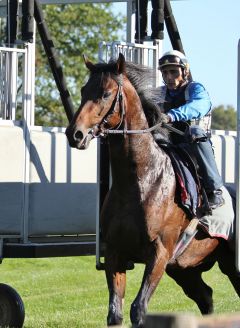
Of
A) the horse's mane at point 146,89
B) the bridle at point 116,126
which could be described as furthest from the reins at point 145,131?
the horse's mane at point 146,89

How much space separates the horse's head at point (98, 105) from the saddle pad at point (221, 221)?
125 cm

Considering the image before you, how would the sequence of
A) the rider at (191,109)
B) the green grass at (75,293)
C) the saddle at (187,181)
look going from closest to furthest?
1. the saddle at (187,181)
2. the rider at (191,109)
3. the green grass at (75,293)

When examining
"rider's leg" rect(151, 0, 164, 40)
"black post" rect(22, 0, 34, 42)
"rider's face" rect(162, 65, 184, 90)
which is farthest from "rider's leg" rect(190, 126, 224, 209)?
"black post" rect(22, 0, 34, 42)

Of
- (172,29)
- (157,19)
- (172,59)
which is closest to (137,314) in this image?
(172,59)

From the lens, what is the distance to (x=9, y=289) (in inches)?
376

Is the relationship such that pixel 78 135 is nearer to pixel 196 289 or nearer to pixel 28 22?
pixel 28 22

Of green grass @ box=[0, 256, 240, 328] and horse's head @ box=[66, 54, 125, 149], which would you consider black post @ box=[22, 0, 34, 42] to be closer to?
horse's head @ box=[66, 54, 125, 149]

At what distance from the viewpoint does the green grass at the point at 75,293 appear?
11218mm

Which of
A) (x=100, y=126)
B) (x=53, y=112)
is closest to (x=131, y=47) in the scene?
(x=100, y=126)

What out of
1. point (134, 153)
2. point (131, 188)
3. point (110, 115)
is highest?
point (110, 115)

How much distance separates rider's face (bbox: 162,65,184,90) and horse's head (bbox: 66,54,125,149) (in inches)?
30.8

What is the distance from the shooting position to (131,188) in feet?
26.2

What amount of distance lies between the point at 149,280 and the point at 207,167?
123 cm

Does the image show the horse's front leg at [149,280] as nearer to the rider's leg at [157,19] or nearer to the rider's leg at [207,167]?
the rider's leg at [207,167]
